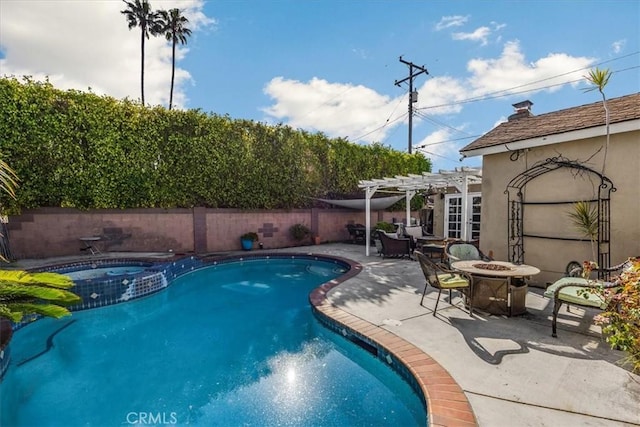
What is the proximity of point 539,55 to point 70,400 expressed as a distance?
1530cm

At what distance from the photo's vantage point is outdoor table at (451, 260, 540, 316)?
500 cm

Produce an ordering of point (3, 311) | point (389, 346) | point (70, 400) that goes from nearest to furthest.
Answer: point (3, 311), point (70, 400), point (389, 346)

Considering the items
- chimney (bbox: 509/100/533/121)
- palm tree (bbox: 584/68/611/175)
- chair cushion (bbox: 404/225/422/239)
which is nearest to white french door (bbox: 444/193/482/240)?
chair cushion (bbox: 404/225/422/239)

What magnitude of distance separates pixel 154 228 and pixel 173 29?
2154 centimetres

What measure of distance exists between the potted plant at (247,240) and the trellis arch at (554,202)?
10.1 meters

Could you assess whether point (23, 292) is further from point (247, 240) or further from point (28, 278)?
point (247, 240)

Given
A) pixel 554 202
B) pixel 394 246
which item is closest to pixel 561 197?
pixel 554 202

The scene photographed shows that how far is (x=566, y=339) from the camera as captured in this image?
13.7 ft

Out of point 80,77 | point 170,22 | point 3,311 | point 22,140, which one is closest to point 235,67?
point 80,77

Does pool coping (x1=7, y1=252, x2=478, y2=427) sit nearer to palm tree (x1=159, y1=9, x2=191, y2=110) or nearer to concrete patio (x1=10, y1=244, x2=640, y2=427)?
concrete patio (x1=10, y1=244, x2=640, y2=427)

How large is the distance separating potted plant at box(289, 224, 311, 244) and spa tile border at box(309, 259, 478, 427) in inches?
369

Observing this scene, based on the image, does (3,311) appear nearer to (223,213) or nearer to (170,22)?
(223,213)

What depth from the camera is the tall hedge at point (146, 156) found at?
1016cm

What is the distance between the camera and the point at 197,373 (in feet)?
13.9
